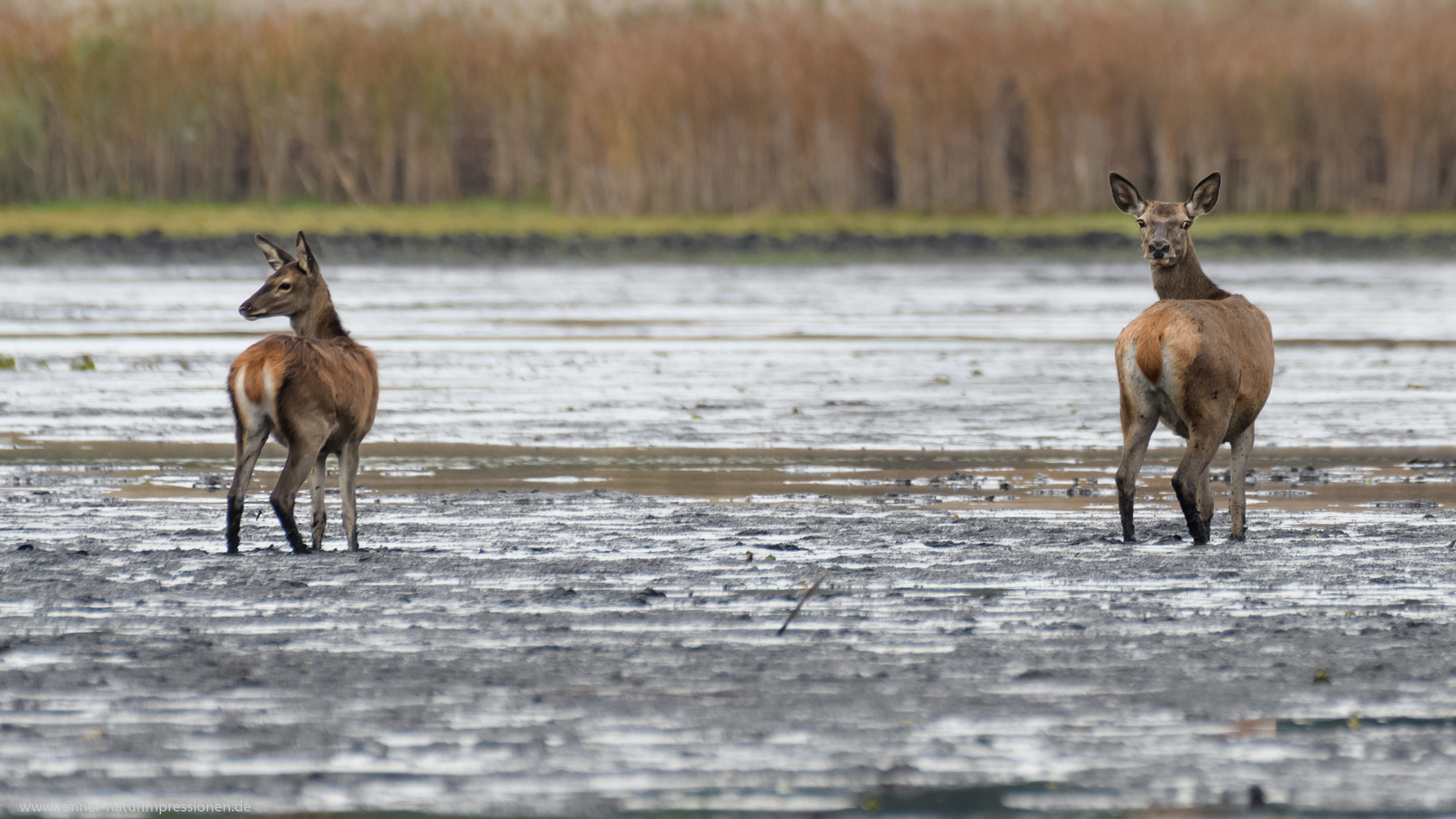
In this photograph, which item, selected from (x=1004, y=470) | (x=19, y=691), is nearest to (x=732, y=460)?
(x=1004, y=470)

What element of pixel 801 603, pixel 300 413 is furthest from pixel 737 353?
pixel 801 603

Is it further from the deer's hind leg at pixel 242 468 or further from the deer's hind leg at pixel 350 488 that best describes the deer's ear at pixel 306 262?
the deer's hind leg at pixel 242 468

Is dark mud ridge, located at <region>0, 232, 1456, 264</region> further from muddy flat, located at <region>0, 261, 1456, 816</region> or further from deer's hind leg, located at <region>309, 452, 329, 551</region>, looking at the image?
deer's hind leg, located at <region>309, 452, 329, 551</region>

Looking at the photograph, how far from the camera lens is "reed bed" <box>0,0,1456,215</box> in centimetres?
4062

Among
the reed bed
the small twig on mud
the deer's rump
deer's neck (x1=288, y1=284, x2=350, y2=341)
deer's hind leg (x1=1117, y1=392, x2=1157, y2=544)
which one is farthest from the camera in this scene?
the reed bed

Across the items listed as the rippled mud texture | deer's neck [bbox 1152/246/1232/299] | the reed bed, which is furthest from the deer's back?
the reed bed

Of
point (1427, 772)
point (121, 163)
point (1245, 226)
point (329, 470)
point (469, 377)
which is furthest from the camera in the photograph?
point (121, 163)

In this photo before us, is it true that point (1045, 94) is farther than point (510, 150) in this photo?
No

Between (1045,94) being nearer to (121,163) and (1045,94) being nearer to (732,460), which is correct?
(121,163)

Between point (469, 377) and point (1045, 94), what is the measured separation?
24.8 metres

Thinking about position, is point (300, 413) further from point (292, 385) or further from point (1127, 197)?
point (1127, 197)

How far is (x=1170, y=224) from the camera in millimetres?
10477

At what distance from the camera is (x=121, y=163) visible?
4516cm

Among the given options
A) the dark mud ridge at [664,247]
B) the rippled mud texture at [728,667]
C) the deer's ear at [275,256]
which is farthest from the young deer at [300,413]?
the dark mud ridge at [664,247]
